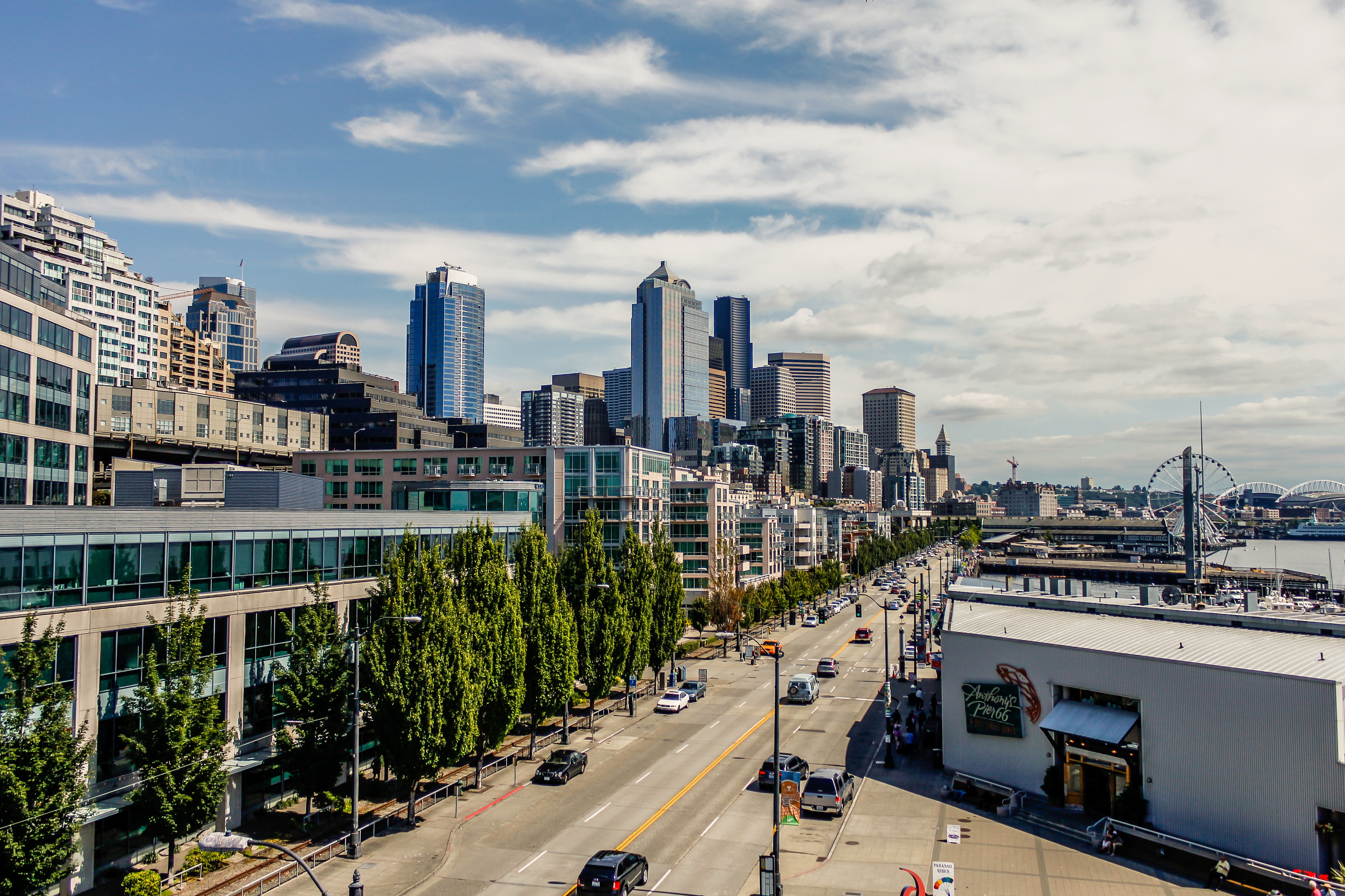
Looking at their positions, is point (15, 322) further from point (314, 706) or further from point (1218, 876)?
point (1218, 876)

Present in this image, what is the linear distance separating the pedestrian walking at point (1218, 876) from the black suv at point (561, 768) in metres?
27.3

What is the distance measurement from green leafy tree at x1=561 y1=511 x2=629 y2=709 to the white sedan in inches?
231

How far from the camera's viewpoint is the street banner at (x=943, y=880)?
2662 cm

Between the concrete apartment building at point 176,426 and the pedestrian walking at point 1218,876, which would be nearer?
the pedestrian walking at point 1218,876

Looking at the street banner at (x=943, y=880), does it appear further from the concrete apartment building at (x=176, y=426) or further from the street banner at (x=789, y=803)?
the concrete apartment building at (x=176, y=426)

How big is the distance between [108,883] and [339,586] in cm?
1550

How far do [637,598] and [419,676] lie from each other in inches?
986

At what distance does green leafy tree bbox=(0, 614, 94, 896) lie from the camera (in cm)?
2505

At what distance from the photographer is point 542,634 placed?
45.9 m

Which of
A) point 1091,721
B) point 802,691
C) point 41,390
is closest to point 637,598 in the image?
point 802,691

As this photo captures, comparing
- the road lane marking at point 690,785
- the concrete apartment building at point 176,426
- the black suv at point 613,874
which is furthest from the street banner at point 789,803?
the concrete apartment building at point 176,426

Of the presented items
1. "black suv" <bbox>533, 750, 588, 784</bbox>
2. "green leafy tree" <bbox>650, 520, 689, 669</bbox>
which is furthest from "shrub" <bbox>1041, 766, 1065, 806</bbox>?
"green leafy tree" <bbox>650, 520, 689, 669</bbox>

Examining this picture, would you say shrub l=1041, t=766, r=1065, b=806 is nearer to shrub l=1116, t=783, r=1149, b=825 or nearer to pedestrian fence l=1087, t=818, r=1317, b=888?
pedestrian fence l=1087, t=818, r=1317, b=888

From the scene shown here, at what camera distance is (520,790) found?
141 ft
